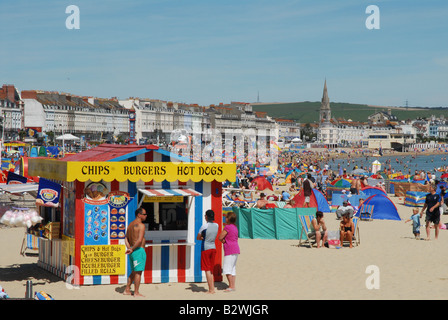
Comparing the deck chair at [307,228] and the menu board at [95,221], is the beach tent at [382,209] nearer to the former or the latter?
the deck chair at [307,228]

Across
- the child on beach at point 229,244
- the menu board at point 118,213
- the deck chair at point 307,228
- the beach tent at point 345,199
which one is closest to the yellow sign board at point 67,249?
the menu board at point 118,213

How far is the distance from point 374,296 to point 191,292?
7.52 ft

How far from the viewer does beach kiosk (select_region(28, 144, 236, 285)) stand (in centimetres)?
860

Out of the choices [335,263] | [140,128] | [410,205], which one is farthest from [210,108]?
[335,263]

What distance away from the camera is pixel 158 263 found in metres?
8.94

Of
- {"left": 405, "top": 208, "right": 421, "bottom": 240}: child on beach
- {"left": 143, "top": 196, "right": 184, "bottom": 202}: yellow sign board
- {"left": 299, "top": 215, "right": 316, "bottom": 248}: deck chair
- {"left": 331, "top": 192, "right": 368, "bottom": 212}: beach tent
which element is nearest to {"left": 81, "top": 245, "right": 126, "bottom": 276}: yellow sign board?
{"left": 143, "top": 196, "right": 184, "bottom": 202}: yellow sign board

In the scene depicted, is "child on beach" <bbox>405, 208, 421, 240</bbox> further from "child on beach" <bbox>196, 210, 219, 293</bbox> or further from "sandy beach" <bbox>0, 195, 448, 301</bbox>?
"child on beach" <bbox>196, 210, 219, 293</bbox>

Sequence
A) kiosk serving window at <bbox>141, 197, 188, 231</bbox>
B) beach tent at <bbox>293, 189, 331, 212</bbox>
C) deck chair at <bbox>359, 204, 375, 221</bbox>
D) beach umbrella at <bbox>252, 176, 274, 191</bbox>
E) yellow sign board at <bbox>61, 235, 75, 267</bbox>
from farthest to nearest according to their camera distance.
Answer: beach umbrella at <bbox>252, 176, 274, 191</bbox> < beach tent at <bbox>293, 189, 331, 212</bbox> < deck chair at <bbox>359, 204, 375, 221</bbox> < kiosk serving window at <bbox>141, 197, 188, 231</bbox> < yellow sign board at <bbox>61, 235, 75, 267</bbox>

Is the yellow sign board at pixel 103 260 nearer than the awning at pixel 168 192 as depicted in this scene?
No

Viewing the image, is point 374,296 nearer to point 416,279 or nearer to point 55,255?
point 416,279

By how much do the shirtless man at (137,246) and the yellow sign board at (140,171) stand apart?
70cm

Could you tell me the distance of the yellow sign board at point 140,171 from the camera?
8.45 meters

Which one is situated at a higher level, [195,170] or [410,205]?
[195,170]

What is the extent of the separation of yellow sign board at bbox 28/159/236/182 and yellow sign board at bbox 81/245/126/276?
3.03 feet
